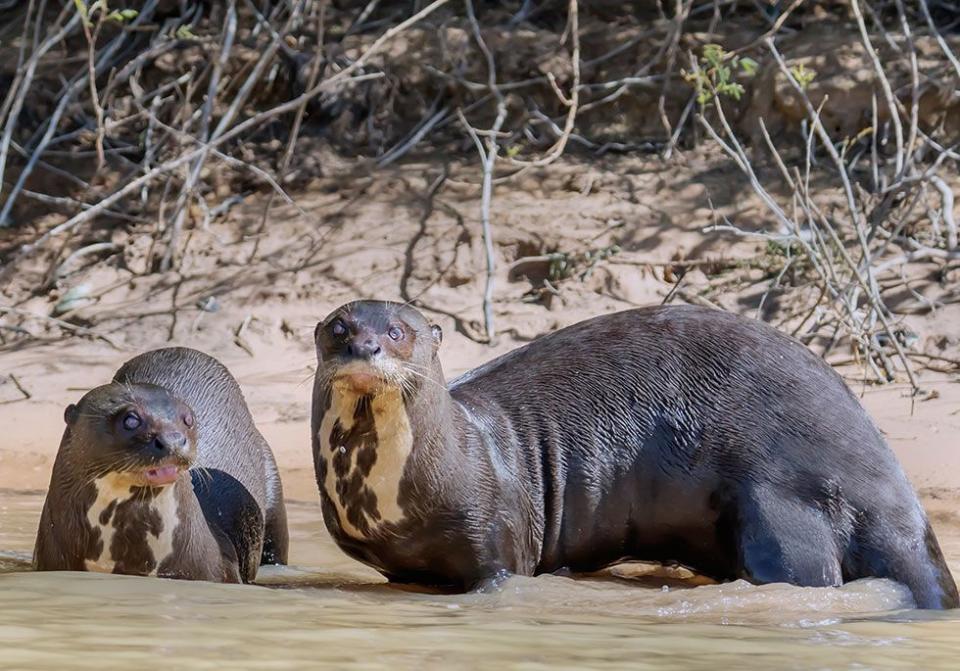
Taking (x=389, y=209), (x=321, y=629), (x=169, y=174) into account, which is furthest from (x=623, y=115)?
(x=321, y=629)

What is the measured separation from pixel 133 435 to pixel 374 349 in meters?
0.57

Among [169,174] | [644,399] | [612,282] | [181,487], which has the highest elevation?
[169,174]

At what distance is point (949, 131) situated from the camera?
25.3 feet

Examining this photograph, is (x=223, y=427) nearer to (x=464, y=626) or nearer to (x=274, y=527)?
(x=274, y=527)

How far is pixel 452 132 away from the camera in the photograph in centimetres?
864

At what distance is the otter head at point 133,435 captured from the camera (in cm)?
382

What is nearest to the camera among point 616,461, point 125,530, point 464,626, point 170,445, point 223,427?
point 464,626

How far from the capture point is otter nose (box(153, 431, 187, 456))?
3.80 m

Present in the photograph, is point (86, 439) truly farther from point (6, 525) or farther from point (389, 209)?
point (389, 209)

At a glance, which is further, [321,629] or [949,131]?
[949,131]

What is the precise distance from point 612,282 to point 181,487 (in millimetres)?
3584

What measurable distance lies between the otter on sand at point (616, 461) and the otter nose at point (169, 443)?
1.20 ft

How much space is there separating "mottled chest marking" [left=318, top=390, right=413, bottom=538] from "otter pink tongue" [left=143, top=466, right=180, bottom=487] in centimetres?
40

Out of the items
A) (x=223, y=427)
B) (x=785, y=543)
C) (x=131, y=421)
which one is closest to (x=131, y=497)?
(x=131, y=421)
